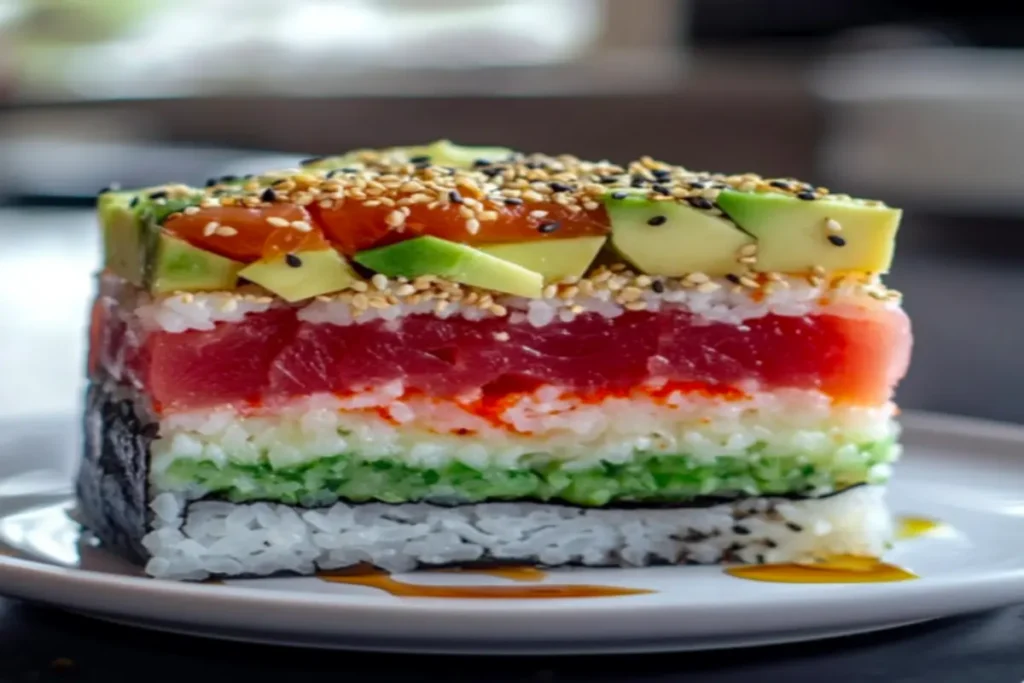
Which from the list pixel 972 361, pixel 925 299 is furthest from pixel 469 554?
pixel 925 299

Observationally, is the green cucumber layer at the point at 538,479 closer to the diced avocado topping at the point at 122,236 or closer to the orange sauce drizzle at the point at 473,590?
the orange sauce drizzle at the point at 473,590

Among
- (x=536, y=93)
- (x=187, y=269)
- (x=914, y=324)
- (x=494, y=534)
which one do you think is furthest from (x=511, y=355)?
(x=536, y=93)

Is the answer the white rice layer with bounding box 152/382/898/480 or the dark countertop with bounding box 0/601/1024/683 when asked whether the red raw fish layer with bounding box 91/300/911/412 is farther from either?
the dark countertop with bounding box 0/601/1024/683

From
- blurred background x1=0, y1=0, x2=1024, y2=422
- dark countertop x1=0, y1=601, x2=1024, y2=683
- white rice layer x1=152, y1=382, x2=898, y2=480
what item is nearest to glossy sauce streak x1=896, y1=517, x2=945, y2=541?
white rice layer x1=152, y1=382, x2=898, y2=480

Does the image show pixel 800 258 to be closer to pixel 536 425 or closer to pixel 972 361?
pixel 536 425

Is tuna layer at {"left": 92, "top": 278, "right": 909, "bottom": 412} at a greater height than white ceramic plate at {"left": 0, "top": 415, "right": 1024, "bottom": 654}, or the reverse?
tuna layer at {"left": 92, "top": 278, "right": 909, "bottom": 412}

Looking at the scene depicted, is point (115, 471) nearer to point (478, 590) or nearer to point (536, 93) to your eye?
point (478, 590)

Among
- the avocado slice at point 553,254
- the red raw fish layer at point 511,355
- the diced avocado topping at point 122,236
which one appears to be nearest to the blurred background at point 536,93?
the diced avocado topping at point 122,236
